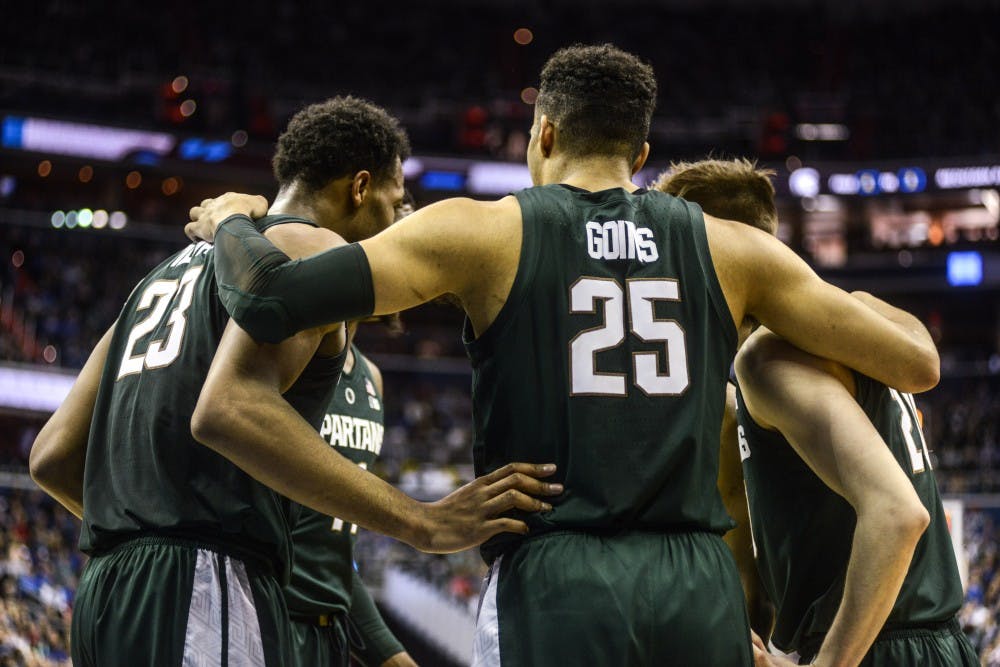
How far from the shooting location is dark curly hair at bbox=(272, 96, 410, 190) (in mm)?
3547

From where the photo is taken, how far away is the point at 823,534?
316cm

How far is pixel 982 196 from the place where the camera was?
1166 inches

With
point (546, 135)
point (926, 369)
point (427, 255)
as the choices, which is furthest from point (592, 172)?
point (926, 369)

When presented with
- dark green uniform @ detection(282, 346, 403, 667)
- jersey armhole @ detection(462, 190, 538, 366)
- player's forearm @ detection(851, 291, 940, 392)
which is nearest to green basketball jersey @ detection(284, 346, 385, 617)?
dark green uniform @ detection(282, 346, 403, 667)

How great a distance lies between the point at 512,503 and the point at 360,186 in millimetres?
1394

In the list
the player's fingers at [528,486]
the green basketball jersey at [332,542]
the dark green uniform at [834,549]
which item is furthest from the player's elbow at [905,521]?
the green basketball jersey at [332,542]

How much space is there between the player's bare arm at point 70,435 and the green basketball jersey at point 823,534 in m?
1.93

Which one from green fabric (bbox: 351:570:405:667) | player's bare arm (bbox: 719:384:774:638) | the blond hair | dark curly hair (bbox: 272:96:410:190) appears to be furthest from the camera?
green fabric (bbox: 351:570:405:667)

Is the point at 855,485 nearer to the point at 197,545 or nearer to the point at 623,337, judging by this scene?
the point at 623,337

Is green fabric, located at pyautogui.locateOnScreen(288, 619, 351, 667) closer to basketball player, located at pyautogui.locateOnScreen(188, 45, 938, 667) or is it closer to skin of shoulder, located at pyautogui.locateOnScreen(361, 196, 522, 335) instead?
basketball player, located at pyautogui.locateOnScreen(188, 45, 938, 667)

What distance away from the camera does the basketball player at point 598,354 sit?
8.35 feet

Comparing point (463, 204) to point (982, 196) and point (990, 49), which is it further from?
point (990, 49)

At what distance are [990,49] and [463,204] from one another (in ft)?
108

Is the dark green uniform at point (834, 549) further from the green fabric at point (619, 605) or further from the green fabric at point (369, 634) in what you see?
the green fabric at point (369, 634)
